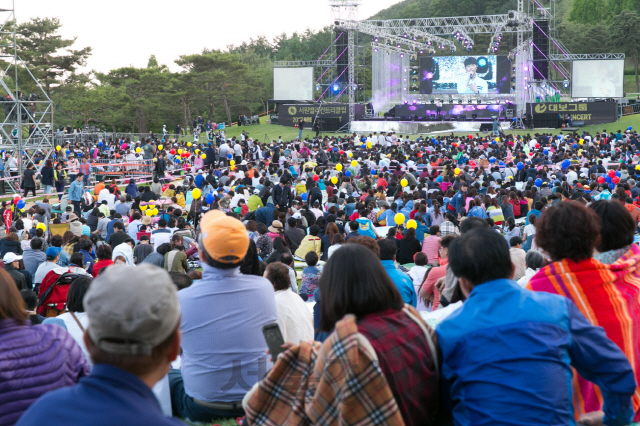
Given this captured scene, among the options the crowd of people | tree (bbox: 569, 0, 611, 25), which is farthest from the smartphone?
tree (bbox: 569, 0, 611, 25)

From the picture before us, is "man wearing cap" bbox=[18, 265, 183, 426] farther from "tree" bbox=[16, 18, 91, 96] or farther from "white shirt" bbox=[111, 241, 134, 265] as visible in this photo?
"tree" bbox=[16, 18, 91, 96]

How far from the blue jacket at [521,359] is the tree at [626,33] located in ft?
211

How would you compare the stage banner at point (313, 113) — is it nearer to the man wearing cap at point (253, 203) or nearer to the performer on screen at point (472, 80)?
the performer on screen at point (472, 80)

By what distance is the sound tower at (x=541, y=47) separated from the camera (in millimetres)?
38000

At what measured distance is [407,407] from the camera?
2316 millimetres

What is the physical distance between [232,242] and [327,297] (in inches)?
46.6

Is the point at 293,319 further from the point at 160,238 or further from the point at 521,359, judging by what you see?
the point at 160,238

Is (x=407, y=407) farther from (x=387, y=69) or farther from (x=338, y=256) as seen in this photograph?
(x=387, y=69)

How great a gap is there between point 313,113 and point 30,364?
1479 inches

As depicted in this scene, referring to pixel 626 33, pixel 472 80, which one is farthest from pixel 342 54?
pixel 626 33

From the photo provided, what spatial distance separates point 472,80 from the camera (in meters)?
41.4

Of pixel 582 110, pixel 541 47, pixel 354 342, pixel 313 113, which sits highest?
pixel 541 47

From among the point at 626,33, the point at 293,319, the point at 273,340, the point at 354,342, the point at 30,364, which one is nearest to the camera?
the point at 354,342

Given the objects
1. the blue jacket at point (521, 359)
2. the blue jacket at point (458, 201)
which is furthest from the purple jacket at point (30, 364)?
the blue jacket at point (458, 201)
